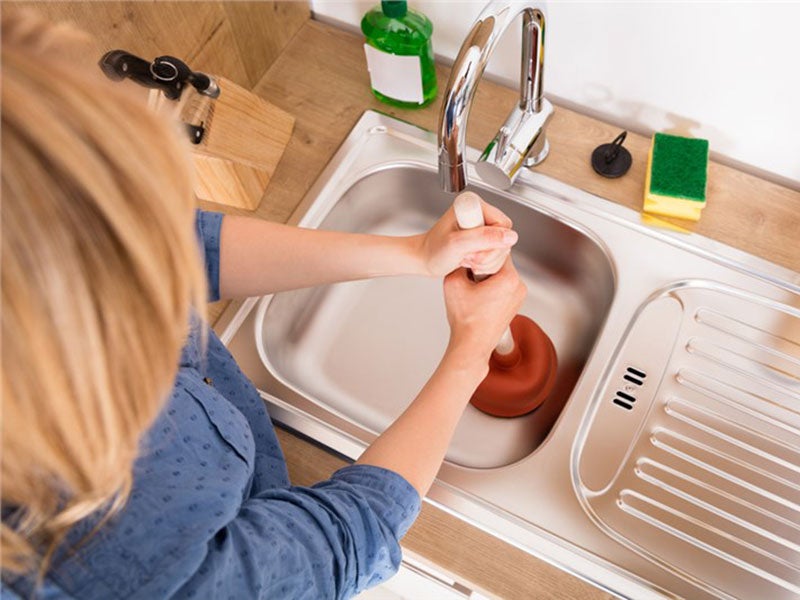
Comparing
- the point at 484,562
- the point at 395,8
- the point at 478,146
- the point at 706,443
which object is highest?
the point at 395,8

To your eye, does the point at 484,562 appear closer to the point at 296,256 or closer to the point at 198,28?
the point at 296,256

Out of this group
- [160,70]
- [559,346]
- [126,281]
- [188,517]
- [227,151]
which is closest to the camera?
[126,281]

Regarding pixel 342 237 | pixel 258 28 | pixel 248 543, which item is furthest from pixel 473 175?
pixel 248 543

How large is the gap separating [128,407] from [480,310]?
1.40ft

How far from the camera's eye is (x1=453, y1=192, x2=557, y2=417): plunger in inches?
34.2

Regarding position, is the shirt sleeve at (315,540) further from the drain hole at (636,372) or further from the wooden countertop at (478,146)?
the drain hole at (636,372)

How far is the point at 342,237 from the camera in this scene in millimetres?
770

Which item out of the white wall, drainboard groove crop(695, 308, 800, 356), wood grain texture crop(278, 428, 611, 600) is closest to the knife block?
the white wall

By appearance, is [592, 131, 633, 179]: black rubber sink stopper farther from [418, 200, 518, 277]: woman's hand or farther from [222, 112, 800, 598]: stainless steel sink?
[418, 200, 518, 277]: woman's hand

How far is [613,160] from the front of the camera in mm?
892

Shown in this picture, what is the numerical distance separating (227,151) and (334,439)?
0.39 metres

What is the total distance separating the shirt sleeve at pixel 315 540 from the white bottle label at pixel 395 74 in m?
0.55

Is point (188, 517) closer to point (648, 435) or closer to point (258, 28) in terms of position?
point (648, 435)

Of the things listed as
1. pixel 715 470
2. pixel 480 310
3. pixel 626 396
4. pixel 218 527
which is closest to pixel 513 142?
pixel 480 310
